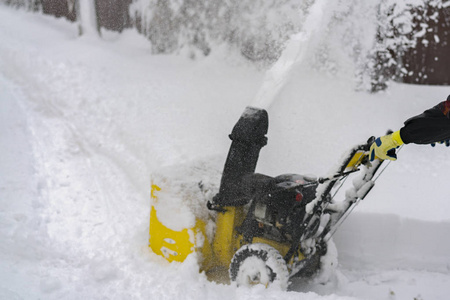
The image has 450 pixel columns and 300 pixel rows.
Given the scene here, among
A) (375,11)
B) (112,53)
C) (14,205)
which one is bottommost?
(112,53)

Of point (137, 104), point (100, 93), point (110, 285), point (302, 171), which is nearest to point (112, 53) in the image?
point (100, 93)

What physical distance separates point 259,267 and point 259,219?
356 millimetres

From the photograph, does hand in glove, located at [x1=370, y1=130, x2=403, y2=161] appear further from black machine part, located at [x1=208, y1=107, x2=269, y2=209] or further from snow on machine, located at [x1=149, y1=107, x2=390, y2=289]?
black machine part, located at [x1=208, y1=107, x2=269, y2=209]

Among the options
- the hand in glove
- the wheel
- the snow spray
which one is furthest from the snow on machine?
the snow spray

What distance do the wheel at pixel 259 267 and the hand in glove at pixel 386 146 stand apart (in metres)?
1.00

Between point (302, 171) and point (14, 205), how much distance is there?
11.2ft

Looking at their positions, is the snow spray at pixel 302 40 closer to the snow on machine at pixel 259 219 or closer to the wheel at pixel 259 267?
the snow on machine at pixel 259 219

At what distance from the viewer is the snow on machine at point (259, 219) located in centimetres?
335

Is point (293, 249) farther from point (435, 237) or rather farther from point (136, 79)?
Answer: point (136, 79)

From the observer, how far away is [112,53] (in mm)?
11234

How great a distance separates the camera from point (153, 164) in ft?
19.7

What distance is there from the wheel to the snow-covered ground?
0.10 metres

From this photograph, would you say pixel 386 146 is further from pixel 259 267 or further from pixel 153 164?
pixel 153 164

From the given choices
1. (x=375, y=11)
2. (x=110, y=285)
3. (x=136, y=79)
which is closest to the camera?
(x=110, y=285)
